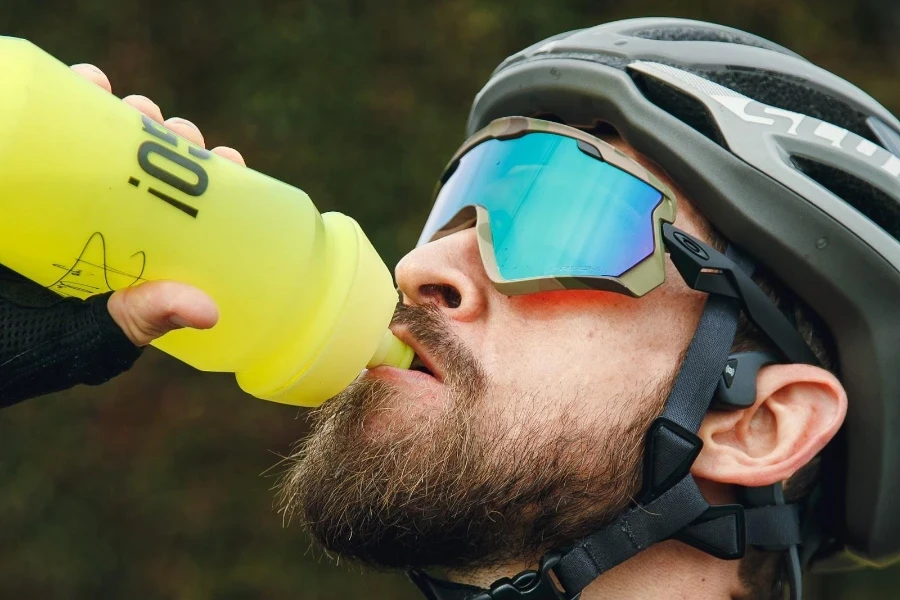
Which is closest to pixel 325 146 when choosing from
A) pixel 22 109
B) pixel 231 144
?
pixel 231 144

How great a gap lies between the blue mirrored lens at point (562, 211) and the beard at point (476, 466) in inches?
10.0

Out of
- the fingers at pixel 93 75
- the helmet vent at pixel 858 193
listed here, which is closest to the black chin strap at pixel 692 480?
the helmet vent at pixel 858 193

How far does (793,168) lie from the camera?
101 inches

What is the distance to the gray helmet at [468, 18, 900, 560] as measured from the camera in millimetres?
2525

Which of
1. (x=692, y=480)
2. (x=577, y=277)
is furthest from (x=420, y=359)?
(x=692, y=480)

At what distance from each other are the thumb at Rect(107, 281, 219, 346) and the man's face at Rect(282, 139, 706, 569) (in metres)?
0.69

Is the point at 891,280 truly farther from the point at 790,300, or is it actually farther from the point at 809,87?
the point at 809,87

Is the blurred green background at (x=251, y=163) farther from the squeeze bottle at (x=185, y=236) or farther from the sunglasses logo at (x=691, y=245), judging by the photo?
the squeeze bottle at (x=185, y=236)

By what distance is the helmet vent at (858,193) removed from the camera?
2609 millimetres

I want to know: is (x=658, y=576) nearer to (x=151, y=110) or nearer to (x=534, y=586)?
(x=534, y=586)

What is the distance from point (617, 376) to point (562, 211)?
1.29ft

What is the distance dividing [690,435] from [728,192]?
1.85ft

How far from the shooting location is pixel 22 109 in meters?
1.75

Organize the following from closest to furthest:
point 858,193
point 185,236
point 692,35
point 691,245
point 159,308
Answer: point 159,308, point 185,236, point 691,245, point 858,193, point 692,35
